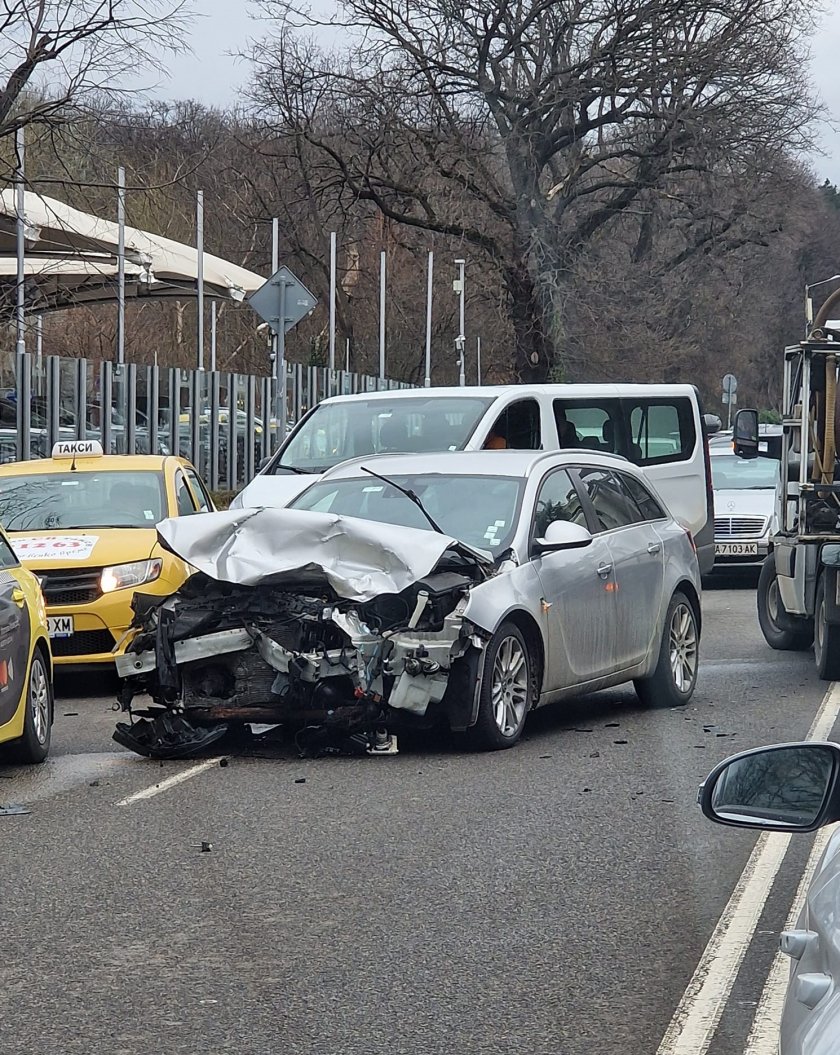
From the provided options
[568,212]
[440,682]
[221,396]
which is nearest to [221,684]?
[440,682]

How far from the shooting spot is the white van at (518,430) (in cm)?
1563

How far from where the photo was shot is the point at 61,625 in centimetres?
1252

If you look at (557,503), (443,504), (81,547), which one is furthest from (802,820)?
(81,547)

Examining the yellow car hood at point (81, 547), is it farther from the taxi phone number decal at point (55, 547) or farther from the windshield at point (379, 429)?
the windshield at point (379, 429)

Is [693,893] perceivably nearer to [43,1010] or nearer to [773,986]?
[773,986]

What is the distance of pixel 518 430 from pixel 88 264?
439cm

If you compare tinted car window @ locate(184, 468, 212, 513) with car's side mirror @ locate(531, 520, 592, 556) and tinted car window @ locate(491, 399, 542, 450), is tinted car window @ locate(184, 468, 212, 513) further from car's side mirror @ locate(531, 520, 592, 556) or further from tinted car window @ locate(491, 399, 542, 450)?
car's side mirror @ locate(531, 520, 592, 556)

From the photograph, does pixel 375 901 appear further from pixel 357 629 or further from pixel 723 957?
pixel 357 629

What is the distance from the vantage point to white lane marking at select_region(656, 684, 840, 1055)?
4.76 metres

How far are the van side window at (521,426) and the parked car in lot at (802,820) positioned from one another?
1299 centimetres

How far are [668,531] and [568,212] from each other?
1223 inches

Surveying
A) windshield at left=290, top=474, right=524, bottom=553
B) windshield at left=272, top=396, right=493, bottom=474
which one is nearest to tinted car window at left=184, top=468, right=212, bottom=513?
windshield at left=272, top=396, right=493, bottom=474

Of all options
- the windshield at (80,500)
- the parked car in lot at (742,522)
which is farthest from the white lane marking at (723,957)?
the parked car in lot at (742,522)

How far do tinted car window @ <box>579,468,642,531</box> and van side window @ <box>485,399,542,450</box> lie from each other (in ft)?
14.8
